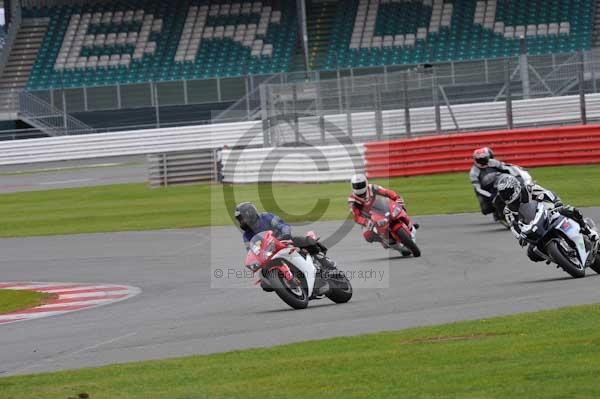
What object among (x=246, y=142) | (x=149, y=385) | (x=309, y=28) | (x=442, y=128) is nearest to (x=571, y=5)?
(x=309, y=28)

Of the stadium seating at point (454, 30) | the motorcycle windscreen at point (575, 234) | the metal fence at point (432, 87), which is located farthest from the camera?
the stadium seating at point (454, 30)

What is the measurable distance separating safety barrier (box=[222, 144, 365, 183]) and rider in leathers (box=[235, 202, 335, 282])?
18186mm

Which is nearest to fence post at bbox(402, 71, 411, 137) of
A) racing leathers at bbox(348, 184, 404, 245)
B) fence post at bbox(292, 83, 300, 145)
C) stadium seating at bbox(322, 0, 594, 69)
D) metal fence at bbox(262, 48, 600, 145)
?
metal fence at bbox(262, 48, 600, 145)

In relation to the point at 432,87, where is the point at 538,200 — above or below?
above

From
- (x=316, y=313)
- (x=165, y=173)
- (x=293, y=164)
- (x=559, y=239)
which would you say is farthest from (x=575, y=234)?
(x=165, y=173)

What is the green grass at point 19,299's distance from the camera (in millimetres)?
17484

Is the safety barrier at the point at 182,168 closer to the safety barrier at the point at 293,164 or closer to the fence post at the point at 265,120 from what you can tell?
the safety barrier at the point at 293,164

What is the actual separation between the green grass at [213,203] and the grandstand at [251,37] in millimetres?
14854

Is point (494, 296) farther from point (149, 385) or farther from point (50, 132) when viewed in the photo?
point (50, 132)

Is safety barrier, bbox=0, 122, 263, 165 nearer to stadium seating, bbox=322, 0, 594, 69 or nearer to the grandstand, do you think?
the grandstand

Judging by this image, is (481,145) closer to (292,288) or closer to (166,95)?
(292,288)

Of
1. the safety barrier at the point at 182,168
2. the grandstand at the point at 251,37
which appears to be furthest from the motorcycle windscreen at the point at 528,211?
the grandstand at the point at 251,37

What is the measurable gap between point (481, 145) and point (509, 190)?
16.5 meters

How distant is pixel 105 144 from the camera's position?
5284 centimetres
